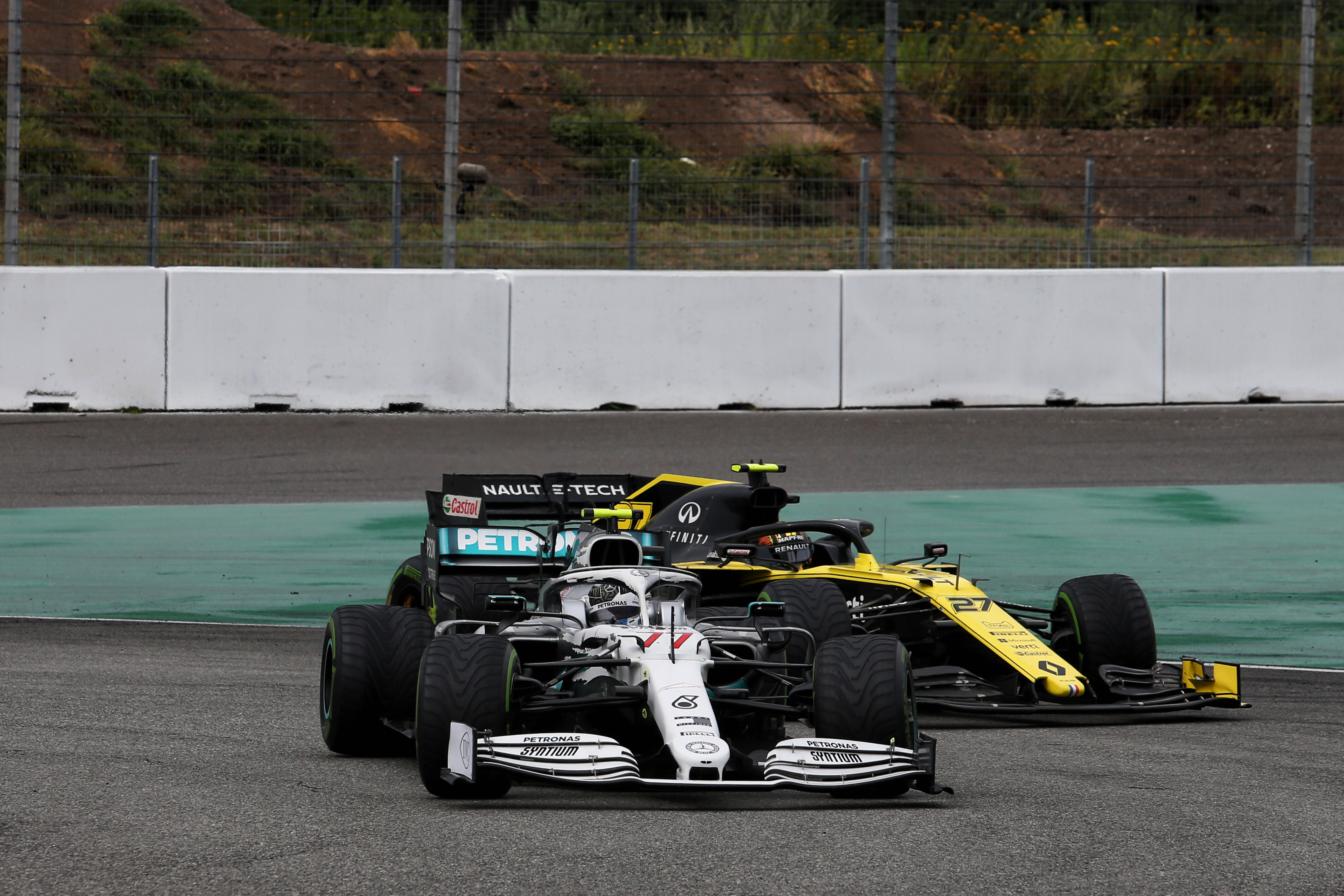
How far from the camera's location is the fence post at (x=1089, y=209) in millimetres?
16094

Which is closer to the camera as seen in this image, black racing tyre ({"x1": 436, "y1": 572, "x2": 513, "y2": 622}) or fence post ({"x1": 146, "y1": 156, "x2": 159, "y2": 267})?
black racing tyre ({"x1": 436, "y1": 572, "x2": 513, "y2": 622})

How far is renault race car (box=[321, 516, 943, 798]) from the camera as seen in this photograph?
571 centimetres

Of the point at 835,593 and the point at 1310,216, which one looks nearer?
the point at 835,593

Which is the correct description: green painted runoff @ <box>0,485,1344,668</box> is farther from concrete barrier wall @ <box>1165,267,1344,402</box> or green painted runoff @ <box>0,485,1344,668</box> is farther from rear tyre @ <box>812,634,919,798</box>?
rear tyre @ <box>812,634,919,798</box>

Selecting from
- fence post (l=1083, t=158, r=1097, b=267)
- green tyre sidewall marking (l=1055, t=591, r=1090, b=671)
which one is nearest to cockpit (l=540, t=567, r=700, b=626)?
green tyre sidewall marking (l=1055, t=591, r=1090, b=671)

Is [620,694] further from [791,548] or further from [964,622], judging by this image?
[791,548]

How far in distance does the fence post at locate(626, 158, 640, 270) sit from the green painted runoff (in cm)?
360

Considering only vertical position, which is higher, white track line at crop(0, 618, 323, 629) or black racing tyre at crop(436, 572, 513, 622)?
black racing tyre at crop(436, 572, 513, 622)

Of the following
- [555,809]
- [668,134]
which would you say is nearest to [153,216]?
[668,134]

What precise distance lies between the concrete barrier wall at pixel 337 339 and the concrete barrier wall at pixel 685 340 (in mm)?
415

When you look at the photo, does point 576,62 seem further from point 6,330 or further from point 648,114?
point 6,330

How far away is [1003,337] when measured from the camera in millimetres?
15344

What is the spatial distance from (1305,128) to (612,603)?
11.5 m

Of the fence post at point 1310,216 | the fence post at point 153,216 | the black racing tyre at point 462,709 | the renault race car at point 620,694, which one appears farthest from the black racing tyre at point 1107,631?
the fence post at point 153,216
